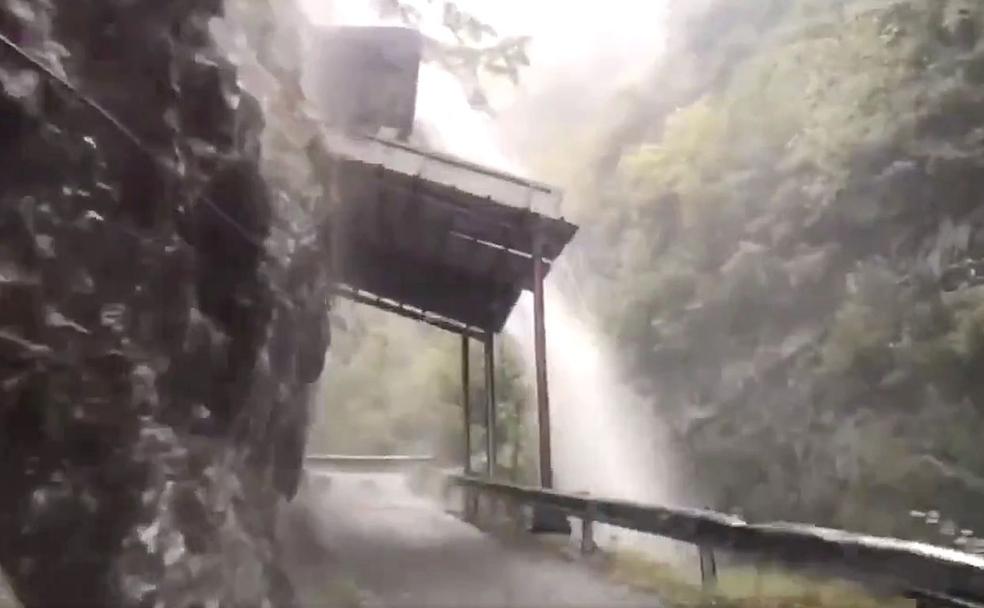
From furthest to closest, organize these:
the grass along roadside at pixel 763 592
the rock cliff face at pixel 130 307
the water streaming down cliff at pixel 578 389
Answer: the water streaming down cliff at pixel 578 389, the grass along roadside at pixel 763 592, the rock cliff face at pixel 130 307

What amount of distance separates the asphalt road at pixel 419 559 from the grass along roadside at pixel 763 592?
4.1 inches

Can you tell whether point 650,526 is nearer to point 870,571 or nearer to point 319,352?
point 870,571

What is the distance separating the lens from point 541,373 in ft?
14.1

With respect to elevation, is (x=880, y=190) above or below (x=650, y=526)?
above

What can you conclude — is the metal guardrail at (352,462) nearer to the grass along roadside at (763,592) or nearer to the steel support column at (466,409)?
the steel support column at (466,409)

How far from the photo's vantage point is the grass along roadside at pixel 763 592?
2.47 m

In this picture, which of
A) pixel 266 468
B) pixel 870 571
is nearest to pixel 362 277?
pixel 266 468

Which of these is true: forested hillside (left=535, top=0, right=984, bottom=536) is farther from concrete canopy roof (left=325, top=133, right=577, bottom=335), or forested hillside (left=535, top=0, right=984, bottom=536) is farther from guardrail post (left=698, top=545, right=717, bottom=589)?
guardrail post (left=698, top=545, right=717, bottom=589)

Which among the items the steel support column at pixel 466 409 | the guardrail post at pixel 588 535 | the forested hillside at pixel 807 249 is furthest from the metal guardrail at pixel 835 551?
the steel support column at pixel 466 409

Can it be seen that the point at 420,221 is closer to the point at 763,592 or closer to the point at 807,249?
the point at 807,249

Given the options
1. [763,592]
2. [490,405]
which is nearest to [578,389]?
[490,405]

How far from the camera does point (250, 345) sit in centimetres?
276

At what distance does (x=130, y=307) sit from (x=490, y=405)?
2.99m

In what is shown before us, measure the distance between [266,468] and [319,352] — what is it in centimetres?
Answer: 79
